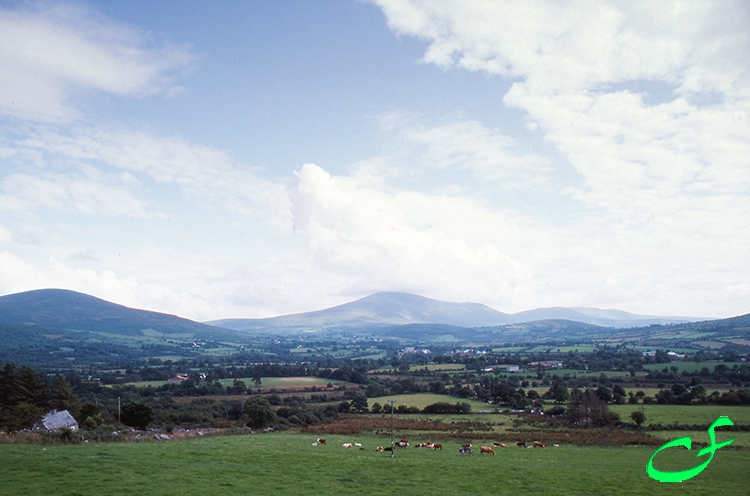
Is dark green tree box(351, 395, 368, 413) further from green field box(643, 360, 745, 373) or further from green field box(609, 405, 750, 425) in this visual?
green field box(643, 360, 745, 373)

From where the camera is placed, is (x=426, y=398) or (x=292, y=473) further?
(x=426, y=398)

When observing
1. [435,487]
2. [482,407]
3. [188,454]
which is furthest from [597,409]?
[188,454]

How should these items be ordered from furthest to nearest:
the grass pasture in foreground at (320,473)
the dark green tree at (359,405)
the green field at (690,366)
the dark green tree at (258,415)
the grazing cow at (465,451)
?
the green field at (690,366)
the dark green tree at (359,405)
the dark green tree at (258,415)
the grazing cow at (465,451)
the grass pasture in foreground at (320,473)

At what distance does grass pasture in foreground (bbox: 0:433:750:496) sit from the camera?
63.2ft

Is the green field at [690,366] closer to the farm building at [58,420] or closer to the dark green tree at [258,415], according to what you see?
the dark green tree at [258,415]

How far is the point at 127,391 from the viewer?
98250 millimetres

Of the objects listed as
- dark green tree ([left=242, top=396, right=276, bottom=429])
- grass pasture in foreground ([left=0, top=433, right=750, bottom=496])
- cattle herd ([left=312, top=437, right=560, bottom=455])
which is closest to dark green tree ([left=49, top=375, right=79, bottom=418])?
dark green tree ([left=242, top=396, right=276, bottom=429])

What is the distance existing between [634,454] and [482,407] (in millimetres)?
46705

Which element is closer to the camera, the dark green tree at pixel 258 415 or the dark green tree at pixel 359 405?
the dark green tree at pixel 258 415

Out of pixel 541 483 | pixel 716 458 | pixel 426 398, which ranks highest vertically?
pixel 541 483

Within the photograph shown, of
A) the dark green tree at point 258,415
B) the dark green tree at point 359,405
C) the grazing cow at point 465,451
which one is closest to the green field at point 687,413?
the grazing cow at point 465,451

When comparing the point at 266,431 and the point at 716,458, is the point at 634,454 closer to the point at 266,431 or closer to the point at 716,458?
the point at 716,458

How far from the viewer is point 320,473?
24.2 m

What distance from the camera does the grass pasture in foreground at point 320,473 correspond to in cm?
1925
